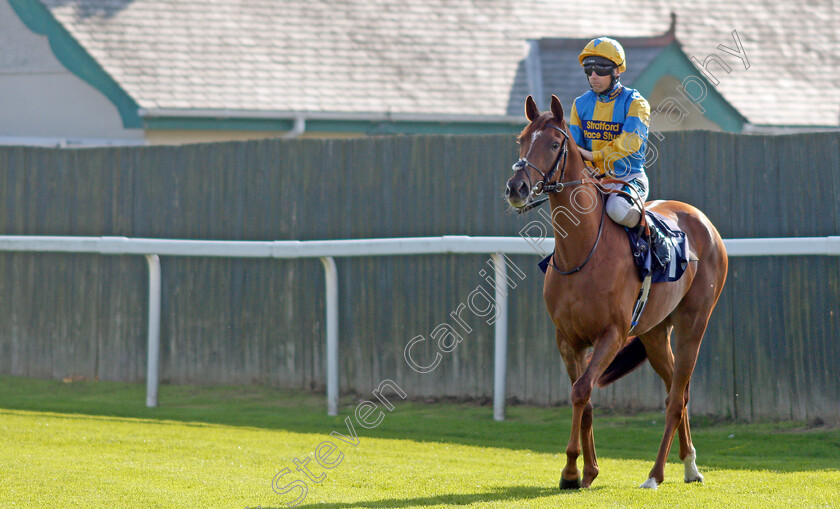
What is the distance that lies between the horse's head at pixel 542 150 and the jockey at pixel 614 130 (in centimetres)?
37

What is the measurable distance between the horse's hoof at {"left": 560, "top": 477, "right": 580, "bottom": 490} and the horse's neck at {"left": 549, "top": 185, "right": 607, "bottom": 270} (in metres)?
1.20

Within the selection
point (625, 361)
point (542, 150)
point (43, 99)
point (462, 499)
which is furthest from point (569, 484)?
point (43, 99)

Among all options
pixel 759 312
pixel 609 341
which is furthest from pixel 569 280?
pixel 759 312

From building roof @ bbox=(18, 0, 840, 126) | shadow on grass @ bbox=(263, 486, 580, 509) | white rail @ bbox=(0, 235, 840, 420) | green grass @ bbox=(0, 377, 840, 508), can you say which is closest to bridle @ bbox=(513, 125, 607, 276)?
shadow on grass @ bbox=(263, 486, 580, 509)

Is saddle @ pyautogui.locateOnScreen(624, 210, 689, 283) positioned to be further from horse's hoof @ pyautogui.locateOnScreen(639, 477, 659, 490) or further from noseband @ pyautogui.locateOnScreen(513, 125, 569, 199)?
horse's hoof @ pyautogui.locateOnScreen(639, 477, 659, 490)

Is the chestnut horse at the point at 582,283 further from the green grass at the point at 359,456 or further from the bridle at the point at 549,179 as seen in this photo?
the green grass at the point at 359,456

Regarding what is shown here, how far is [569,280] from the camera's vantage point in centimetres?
588

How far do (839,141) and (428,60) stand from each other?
811 centimetres

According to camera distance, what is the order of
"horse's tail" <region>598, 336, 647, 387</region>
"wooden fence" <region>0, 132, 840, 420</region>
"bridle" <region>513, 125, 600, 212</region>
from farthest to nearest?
"wooden fence" <region>0, 132, 840, 420</region>
"horse's tail" <region>598, 336, 647, 387</region>
"bridle" <region>513, 125, 600, 212</region>

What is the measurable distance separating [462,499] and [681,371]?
1784 millimetres

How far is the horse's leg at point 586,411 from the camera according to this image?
18.8 ft

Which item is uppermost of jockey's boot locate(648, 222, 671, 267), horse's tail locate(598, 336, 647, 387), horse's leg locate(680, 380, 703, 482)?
jockey's boot locate(648, 222, 671, 267)

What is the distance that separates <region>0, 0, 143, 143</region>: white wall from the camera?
13258 mm

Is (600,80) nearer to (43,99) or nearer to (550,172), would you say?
(550,172)
